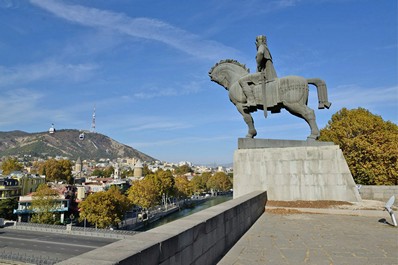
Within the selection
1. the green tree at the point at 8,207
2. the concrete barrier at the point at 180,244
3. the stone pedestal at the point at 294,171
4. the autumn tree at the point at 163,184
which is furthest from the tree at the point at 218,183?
the concrete barrier at the point at 180,244

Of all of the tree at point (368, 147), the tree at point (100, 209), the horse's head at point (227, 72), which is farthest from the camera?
the tree at point (100, 209)

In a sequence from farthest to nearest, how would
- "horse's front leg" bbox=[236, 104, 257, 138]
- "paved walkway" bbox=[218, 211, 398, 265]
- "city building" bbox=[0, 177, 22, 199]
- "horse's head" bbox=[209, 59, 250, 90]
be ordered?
"city building" bbox=[0, 177, 22, 199]
"horse's head" bbox=[209, 59, 250, 90]
"horse's front leg" bbox=[236, 104, 257, 138]
"paved walkway" bbox=[218, 211, 398, 265]

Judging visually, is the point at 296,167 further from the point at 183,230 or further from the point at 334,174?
the point at 183,230

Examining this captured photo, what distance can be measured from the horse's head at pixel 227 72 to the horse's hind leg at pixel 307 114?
2489mm

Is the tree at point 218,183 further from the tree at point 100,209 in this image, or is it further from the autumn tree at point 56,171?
the tree at point 100,209

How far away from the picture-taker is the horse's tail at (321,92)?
10797 mm

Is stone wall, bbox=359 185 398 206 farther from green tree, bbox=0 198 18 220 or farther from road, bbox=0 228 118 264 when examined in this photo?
green tree, bbox=0 198 18 220

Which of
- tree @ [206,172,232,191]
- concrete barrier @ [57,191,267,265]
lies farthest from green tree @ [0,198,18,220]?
tree @ [206,172,232,191]

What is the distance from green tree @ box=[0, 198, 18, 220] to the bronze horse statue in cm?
5940

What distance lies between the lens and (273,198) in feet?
35.7

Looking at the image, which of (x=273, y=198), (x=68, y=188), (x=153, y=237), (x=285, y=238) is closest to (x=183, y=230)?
(x=153, y=237)

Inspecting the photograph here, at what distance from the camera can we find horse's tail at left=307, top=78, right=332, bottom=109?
1080cm

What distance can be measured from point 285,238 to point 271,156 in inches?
216

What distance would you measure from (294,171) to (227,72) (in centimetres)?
507
